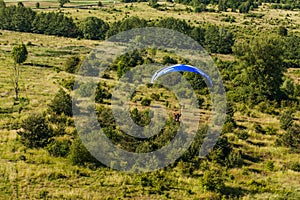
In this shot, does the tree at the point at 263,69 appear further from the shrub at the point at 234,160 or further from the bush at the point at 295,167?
the shrub at the point at 234,160

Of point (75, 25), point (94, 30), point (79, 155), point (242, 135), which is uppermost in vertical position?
point (75, 25)

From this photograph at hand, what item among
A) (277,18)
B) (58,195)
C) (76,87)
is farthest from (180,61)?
(277,18)

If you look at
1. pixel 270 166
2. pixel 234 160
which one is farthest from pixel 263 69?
pixel 234 160

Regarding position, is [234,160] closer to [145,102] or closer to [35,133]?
[145,102]

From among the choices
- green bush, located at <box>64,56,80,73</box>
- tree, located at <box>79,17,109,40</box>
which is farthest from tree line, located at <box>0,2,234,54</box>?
green bush, located at <box>64,56,80,73</box>

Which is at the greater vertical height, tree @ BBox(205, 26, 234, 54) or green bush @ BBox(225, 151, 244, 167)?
tree @ BBox(205, 26, 234, 54)

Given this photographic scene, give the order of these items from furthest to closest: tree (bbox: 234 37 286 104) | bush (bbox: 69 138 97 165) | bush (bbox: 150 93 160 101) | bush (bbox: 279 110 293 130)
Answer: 1. tree (bbox: 234 37 286 104)
2. bush (bbox: 150 93 160 101)
3. bush (bbox: 279 110 293 130)
4. bush (bbox: 69 138 97 165)

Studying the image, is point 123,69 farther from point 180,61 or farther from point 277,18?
point 277,18

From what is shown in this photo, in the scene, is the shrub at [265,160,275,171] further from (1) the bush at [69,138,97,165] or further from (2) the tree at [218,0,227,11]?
(2) the tree at [218,0,227,11]
